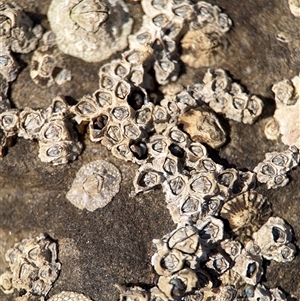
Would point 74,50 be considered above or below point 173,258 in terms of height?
above

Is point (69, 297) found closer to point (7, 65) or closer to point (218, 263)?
point (218, 263)

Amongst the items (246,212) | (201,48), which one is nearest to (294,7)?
(201,48)

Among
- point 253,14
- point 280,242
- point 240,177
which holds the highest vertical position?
point 253,14

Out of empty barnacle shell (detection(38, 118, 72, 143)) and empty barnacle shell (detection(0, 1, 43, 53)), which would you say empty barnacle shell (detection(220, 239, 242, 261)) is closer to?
empty barnacle shell (detection(38, 118, 72, 143))

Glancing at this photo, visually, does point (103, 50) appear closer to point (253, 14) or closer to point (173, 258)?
point (253, 14)

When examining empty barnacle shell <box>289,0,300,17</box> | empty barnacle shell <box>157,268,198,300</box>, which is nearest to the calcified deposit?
empty barnacle shell <box>157,268,198,300</box>

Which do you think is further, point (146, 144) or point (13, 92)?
point (13, 92)

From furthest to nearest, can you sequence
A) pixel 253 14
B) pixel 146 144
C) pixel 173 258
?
1. pixel 253 14
2. pixel 146 144
3. pixel 173 258

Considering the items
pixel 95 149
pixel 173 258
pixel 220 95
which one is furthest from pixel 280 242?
pixel 95 149
